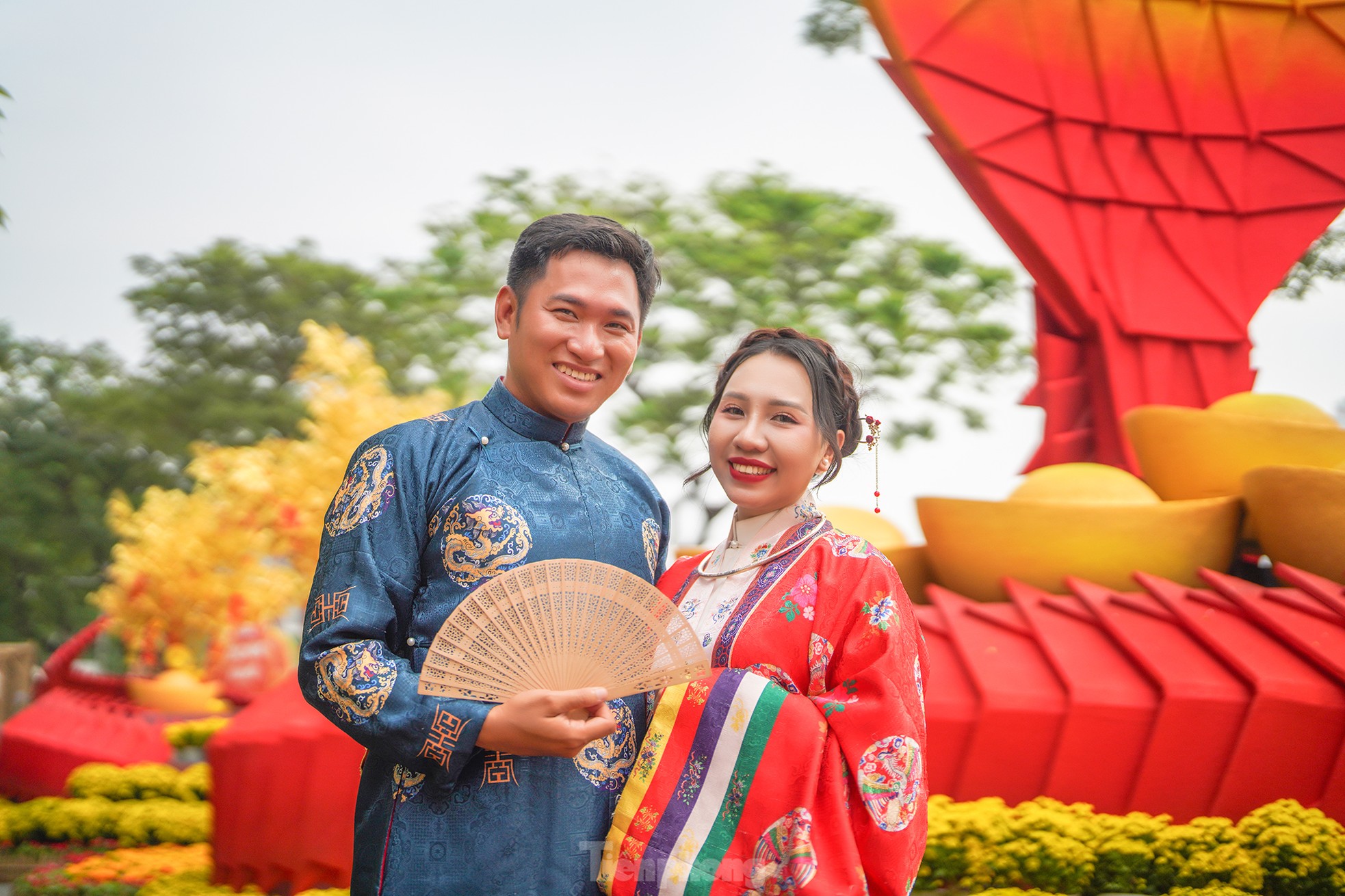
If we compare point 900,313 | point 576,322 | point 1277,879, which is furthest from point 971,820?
point 900,313

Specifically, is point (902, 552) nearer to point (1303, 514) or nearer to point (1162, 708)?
point (1162, 708)

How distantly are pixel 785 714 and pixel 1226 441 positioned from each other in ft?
15.2

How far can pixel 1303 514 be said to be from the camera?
502 cm

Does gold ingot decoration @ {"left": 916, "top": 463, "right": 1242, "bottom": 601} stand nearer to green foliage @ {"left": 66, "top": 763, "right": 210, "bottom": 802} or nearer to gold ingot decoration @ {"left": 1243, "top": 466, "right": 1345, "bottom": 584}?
gold ingot decoration @ {"left": 1243, "top": 466, "right": 1345, "bottom": 584}

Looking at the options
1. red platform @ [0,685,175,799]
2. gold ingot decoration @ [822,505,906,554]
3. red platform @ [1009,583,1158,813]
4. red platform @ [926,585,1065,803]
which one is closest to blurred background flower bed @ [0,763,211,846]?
red platform @ [0,685,175,799]

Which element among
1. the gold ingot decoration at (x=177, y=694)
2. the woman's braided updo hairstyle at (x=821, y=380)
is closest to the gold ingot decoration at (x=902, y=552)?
the woman's braided updo hairstyle at (x=821, y=380)

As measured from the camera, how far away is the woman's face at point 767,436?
7.26 feet

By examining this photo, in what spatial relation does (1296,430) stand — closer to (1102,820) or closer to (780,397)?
(1102,820)

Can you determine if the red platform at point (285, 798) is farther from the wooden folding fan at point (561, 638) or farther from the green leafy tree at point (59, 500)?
the green leafy tree at point (59, 500)

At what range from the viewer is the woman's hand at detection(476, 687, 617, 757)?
1.75m

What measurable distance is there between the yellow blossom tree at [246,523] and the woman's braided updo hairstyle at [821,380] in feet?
32.6

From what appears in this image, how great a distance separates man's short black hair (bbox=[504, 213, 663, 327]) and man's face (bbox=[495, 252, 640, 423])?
15 millimetres

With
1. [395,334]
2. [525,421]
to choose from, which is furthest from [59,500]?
[525,421]

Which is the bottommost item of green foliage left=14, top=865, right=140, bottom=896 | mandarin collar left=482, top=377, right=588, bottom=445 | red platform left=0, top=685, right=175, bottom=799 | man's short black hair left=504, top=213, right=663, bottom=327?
red platform left=0, top=685, right=175, bottom=799
